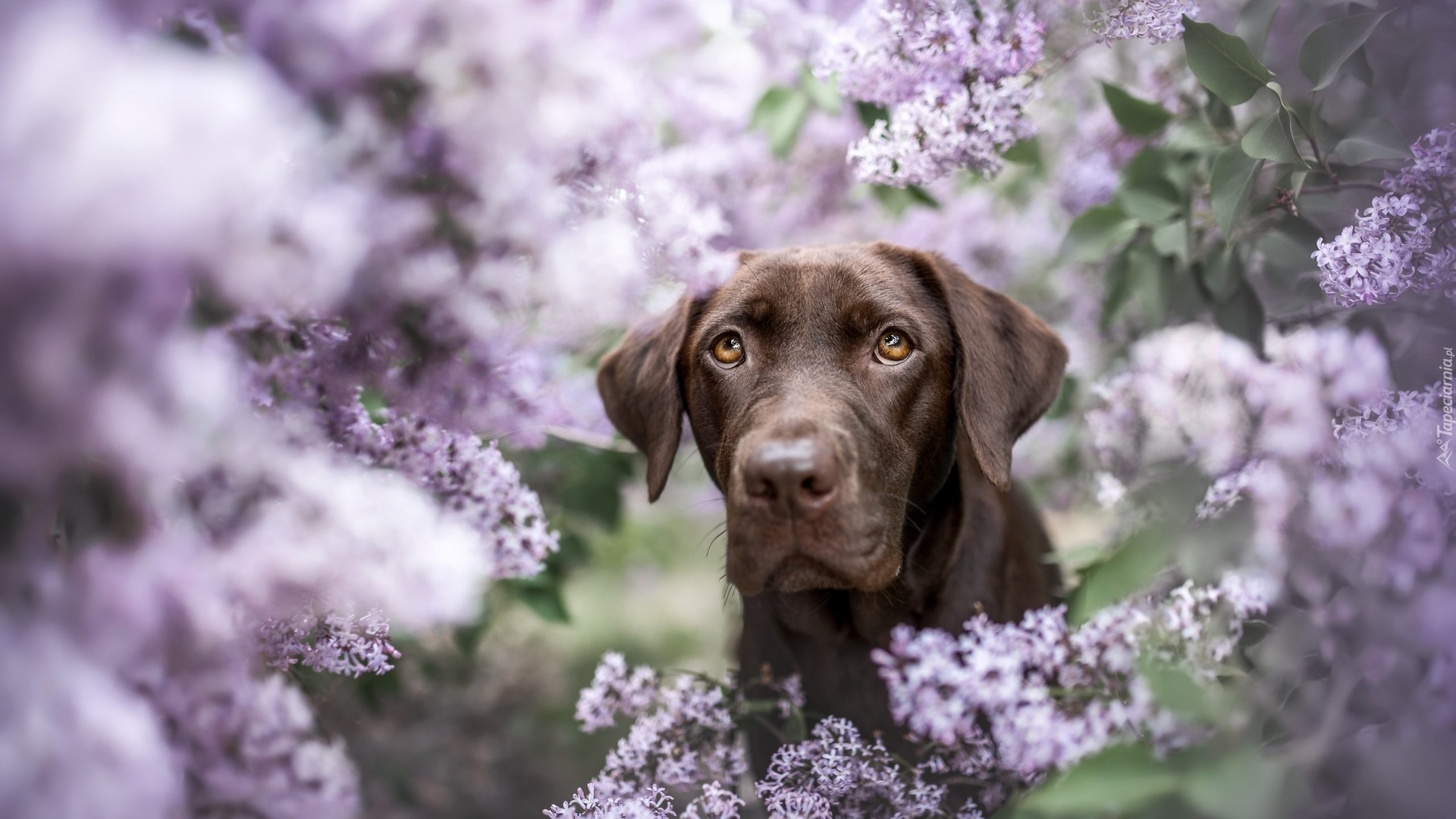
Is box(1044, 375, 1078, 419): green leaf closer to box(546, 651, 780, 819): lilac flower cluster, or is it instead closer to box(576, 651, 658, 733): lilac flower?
box(546, 651, 780, 819): lilac flower cluster

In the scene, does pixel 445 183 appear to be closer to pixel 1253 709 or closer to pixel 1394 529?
pixel 1253 709

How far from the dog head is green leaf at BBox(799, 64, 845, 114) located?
55 centimetres

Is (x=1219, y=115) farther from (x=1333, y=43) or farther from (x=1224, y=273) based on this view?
(x=1333, y=43)

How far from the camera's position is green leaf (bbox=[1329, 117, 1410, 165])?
6.79 feet

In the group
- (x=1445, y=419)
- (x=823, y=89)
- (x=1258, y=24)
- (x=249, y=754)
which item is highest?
(x=823, y=89)

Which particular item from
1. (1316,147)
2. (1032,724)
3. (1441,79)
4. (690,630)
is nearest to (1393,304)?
(1316,147)

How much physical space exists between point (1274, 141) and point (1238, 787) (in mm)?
1471

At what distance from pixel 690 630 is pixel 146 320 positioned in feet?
14.8

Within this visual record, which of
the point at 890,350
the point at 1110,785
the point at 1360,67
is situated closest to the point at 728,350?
the point at 890,350

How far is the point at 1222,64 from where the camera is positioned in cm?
216

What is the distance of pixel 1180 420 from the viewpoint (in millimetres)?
2986

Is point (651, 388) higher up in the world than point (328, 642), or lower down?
higher up

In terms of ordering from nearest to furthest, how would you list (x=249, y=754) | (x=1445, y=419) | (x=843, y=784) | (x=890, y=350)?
(x=249, y=754)
(x=1445, y=419)
(x=843, y=784)
(x=890, y=350)

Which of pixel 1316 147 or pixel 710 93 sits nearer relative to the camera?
pixel 1316 147
